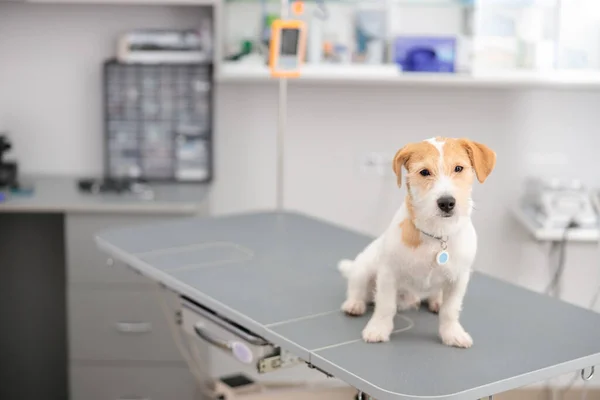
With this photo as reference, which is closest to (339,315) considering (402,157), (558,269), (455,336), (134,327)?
(455,336)

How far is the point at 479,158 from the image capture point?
5.33 ft

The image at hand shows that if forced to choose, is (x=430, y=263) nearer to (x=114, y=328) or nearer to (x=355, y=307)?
(x=355, y=307)

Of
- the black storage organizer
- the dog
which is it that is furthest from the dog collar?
the black storage organizer

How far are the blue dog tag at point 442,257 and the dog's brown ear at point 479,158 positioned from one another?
0.15 metres

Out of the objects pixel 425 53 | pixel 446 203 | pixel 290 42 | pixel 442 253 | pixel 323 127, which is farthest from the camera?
pixel 323 127

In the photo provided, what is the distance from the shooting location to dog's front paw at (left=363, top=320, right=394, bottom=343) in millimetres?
1692

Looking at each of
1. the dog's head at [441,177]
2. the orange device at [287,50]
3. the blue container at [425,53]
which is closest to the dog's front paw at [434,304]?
the dog's head at [441,177]

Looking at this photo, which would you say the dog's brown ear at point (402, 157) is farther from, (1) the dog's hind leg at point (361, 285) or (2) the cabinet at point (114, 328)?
(2) the cabinet at point (114, 328)

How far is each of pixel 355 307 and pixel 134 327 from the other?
136 cm

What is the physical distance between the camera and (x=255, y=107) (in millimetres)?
3451

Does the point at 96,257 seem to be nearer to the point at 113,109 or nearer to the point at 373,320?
the point at 113,109

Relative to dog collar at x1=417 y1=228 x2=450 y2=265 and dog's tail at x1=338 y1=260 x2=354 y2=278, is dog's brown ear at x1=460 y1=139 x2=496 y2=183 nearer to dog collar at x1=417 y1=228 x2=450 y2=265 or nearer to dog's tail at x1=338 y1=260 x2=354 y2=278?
dog collar at x1=417 y1=228 x2=450 y2=265

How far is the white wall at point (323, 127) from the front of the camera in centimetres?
342

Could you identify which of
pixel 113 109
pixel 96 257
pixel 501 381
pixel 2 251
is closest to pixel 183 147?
pixel 113 109
